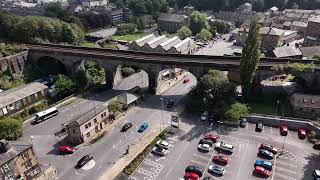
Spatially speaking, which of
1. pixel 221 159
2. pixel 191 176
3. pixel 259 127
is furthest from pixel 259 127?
pixel 191 176

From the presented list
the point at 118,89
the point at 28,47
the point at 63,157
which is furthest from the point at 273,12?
the point at 63,157

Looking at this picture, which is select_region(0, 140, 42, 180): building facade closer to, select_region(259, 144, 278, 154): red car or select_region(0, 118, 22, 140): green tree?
select_region(0, 118, 22, 140): green tree

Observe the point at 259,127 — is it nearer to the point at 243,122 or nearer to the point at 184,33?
the point at 243,122

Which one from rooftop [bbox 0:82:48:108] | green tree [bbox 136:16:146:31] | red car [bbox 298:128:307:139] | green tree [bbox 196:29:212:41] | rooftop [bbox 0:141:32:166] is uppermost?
green tree [bbox 136:16:146:31]

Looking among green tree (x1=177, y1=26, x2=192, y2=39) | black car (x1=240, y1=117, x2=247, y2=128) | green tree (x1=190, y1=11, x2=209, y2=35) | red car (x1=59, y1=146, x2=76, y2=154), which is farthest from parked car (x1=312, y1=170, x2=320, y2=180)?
green tree (x1=190, y1=11, x2=209, y2=35)

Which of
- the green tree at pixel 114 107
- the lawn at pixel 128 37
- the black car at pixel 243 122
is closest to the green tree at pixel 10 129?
the green tree at pixel 114 107

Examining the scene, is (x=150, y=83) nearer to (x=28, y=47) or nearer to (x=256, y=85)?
(x=256, y=85)
